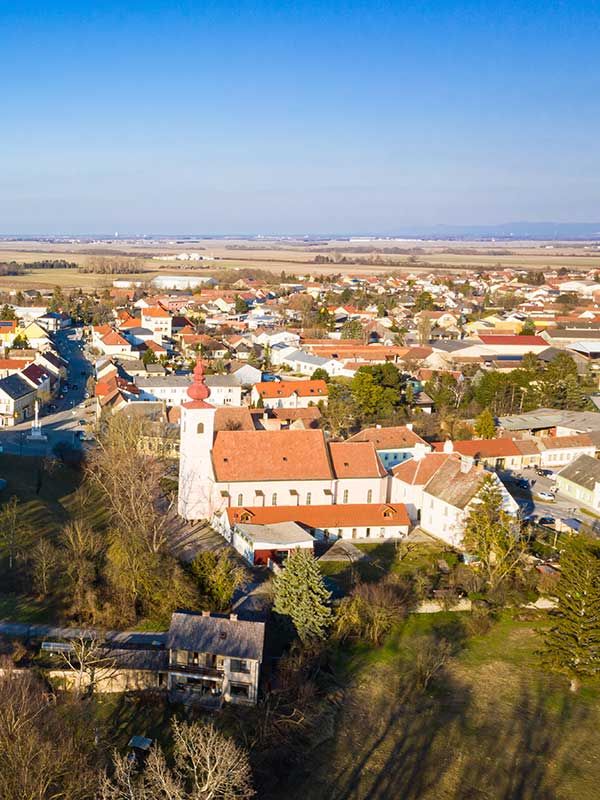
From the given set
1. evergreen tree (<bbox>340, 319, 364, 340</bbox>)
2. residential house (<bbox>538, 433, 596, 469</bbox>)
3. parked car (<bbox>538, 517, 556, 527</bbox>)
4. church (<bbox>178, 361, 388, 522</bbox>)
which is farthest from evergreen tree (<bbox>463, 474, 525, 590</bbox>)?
evergreen tree (<bbox>340, 319, 364, 340</bbox>)

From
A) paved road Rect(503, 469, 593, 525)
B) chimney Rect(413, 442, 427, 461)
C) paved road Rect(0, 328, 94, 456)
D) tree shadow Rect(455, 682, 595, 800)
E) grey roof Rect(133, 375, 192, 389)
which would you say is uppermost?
chimney Rect(413, 442, 427, 461)

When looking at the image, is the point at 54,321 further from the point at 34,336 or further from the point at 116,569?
the point at 116,569

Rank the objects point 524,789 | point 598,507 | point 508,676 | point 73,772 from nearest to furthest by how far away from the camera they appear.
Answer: point 73,772
point 524,789
point 508,676
point 598,507

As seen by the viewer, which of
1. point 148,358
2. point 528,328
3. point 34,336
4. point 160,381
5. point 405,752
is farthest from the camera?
point 528,328

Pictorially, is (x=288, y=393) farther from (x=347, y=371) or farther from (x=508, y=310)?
(x=508, y=310)

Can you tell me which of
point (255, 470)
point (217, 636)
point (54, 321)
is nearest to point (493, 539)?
point (255, 470)

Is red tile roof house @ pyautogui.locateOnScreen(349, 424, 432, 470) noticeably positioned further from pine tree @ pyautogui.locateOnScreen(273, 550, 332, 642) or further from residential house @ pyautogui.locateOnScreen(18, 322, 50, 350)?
residential house @ pyautogui.locateOnScreen(18, 322, 50, 350)

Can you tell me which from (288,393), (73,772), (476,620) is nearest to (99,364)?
(288,393)
